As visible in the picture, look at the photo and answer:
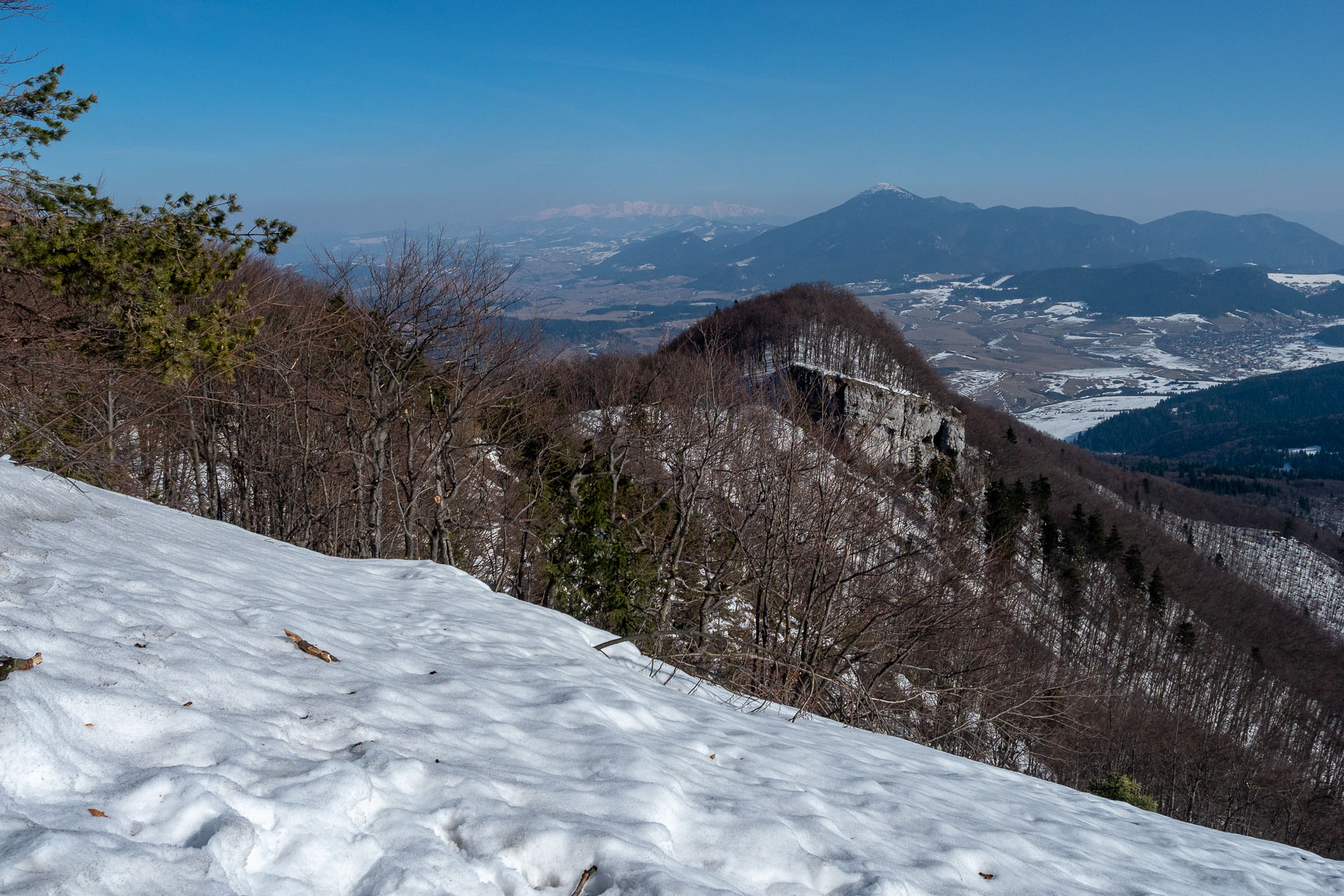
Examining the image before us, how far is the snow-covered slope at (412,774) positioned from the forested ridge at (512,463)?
63.4 inches

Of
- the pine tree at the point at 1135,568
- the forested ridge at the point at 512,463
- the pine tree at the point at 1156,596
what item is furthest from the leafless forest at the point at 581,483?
the pine tree at the point at 1135,568

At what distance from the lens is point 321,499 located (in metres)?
24.3

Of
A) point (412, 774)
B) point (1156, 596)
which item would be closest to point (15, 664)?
point (412, 774)

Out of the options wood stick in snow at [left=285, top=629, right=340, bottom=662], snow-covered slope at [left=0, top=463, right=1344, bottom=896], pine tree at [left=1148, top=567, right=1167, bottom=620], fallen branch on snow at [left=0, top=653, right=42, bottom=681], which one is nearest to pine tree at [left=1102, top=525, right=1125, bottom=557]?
pine tree at [left=1148, top=567, right=1167, bottom=620]

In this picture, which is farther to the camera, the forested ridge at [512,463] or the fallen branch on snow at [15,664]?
the forested ridge at [512,463]

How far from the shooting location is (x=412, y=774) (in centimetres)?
333

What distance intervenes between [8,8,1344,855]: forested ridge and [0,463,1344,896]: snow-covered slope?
5.28 feet

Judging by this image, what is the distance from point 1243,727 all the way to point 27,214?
81.1 meters

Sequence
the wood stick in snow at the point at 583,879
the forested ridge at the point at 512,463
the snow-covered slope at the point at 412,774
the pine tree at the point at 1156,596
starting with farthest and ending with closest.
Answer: the pine tree at the point at 1156,596 < the forested ridge at the point at 512,463 < the wood stick in snow at the point at 583,879 < the snow-covered slope at the point at 412,774

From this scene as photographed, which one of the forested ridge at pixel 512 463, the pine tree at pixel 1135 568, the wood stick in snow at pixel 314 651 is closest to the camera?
the wood stick in snow at pixel 314 651

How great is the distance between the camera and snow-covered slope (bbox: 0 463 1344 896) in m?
2.63

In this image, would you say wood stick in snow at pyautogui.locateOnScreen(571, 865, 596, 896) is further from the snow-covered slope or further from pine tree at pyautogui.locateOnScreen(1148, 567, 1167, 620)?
pine tree at pyautogui.locateOnScreen(1148, 567, 1167, 620)

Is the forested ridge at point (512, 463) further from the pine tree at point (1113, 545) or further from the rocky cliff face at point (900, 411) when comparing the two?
the pine tree at point (1113, 545)

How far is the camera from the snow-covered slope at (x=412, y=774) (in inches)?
104
